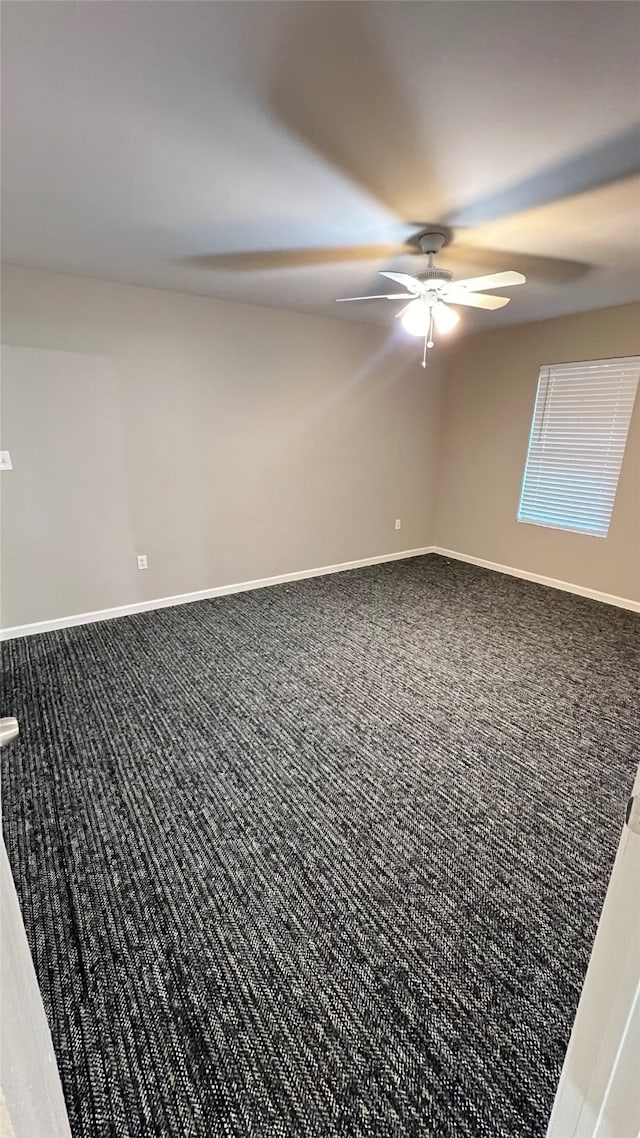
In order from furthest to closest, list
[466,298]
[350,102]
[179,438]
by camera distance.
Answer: [179,438] < [466,298] < [350,102]

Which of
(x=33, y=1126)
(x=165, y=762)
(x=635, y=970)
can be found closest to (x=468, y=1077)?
(x=635, y=970)

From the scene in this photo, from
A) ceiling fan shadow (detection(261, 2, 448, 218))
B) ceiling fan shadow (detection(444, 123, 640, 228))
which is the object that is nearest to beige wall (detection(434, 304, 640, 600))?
ceiling fan shadow (detection(444, 123, 640, 228))

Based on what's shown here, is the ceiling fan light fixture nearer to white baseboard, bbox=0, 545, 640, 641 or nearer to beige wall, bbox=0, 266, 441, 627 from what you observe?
beige wall, bbox=0, 266, 441, 627

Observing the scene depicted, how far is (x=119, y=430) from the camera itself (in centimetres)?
331

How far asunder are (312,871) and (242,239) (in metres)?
2.75

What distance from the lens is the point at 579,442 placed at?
4035 millimetres

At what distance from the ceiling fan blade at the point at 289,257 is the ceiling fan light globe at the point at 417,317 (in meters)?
0.30

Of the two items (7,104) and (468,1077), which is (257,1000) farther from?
(7,104)

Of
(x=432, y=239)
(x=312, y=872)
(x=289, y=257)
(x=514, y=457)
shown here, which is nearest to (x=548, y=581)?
(x=514, y=457)

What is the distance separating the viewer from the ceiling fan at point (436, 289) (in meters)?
2.14

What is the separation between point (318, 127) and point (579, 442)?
3.39 meters

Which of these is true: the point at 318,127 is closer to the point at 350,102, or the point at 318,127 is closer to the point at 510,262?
the point at 350,102

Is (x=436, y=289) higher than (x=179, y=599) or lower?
higher

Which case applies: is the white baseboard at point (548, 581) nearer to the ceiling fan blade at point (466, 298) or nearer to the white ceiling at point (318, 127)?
the white ceiling at point (318, 127)
